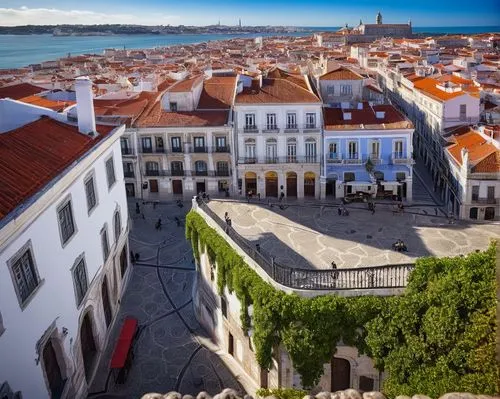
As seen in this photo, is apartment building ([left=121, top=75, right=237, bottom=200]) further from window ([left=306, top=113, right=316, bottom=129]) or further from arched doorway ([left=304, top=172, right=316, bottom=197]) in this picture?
window ([left=306, top=113, right=316, bottom=129])

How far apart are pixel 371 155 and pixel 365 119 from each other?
281 cm

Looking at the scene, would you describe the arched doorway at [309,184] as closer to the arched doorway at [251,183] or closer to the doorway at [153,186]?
the arched doorway at [251,183]

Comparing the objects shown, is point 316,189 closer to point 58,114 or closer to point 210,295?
point 210,295

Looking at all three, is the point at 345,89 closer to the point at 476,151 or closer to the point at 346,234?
the point at 476,151

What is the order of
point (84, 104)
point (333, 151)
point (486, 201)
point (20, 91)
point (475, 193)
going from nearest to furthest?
point (84, 104) → point (486, 201) → point (475, 193) → point (333, 151) → point (20, 91)

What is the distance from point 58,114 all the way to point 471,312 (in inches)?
786

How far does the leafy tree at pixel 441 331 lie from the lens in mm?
15141

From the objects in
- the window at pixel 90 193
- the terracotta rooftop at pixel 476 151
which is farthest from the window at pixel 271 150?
the window at pixel 90 193

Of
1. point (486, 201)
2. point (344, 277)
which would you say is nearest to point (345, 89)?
point (486, 201)

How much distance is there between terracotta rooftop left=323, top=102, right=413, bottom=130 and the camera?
36906 mm

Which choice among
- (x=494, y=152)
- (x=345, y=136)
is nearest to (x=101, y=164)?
(x=345, y=136)

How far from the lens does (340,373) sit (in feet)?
64.1

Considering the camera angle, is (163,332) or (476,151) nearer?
(163,332)

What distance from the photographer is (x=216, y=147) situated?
134 feet
